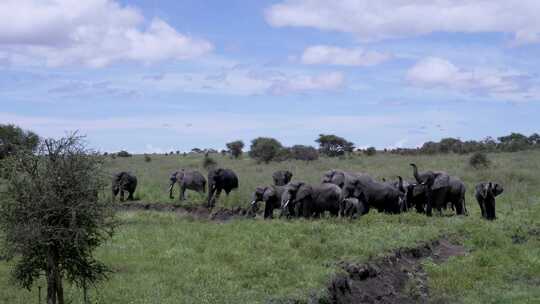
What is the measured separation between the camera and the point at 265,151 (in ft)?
196

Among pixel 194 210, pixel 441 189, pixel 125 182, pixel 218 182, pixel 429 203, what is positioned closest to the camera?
pixel 429 203

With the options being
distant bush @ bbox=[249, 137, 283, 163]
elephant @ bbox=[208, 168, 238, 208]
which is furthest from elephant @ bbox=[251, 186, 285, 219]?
distant bush @ bbox=[249, 137, 283, 163]

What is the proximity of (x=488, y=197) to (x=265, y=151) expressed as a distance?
38.0 metres

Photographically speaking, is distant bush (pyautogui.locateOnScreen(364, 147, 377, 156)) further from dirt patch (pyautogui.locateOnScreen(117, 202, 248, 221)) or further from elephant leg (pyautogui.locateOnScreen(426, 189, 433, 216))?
elephant leg (pyautogui.locateOnScreen(426, 189, 433, 216))

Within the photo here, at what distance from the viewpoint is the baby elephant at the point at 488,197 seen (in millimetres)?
22406

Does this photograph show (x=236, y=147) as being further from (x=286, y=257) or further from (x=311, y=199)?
(x=286, y=257)

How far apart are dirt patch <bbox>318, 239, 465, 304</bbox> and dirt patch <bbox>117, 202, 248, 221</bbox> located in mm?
9337

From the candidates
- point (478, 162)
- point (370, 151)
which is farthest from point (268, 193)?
point (370, 151)

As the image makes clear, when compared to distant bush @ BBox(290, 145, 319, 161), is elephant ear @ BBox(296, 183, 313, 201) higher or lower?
lower

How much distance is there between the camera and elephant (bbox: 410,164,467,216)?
24.7m

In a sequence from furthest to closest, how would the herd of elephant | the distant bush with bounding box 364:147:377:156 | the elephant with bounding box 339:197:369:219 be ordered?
the distant bush with bounding box 364:147:377:156 < the herd of elephant < the elephant with bounding box 339:197:369:219

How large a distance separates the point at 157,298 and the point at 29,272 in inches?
86.9

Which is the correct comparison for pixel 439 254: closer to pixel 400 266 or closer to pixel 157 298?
pixel 400 266

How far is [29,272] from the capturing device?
10.8 metres
